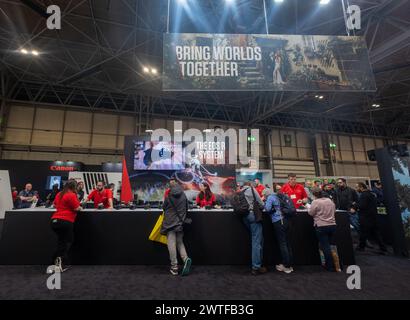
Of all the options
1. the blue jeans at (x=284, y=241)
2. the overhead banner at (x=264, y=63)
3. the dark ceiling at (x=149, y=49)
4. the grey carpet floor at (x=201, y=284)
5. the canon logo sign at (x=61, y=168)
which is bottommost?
the grey carpet floor at (x=201, y=284)

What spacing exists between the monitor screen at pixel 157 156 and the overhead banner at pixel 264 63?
3.84 meters

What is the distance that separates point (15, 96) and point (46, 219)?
43.6 ft

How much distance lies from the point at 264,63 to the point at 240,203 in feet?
8.38

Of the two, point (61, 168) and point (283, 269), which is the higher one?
point (61, 168)

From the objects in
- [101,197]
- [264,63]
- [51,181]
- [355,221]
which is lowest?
[355,221]

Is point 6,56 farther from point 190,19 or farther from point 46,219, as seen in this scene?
point 46,219

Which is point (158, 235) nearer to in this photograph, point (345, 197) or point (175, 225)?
point (175, 225)

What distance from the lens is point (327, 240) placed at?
3.34m

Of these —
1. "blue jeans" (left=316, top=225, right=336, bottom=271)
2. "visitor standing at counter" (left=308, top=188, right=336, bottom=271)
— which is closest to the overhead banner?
"visitor standing at counter" (left=308, top=188, right=336, bottom=271)

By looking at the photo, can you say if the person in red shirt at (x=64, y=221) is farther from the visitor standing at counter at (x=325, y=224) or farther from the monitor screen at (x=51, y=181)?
the monitor screen at (x=51, y=181)

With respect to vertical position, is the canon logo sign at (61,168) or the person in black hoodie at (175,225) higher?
the canon logo sign at (61,168)

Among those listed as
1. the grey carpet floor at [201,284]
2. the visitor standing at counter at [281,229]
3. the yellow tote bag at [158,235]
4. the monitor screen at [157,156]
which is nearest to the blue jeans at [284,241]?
the visitor standing at counter at [281,229]

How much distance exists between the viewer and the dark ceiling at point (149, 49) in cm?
686

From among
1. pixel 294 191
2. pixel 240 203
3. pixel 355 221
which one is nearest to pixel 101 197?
pixel 240 203
